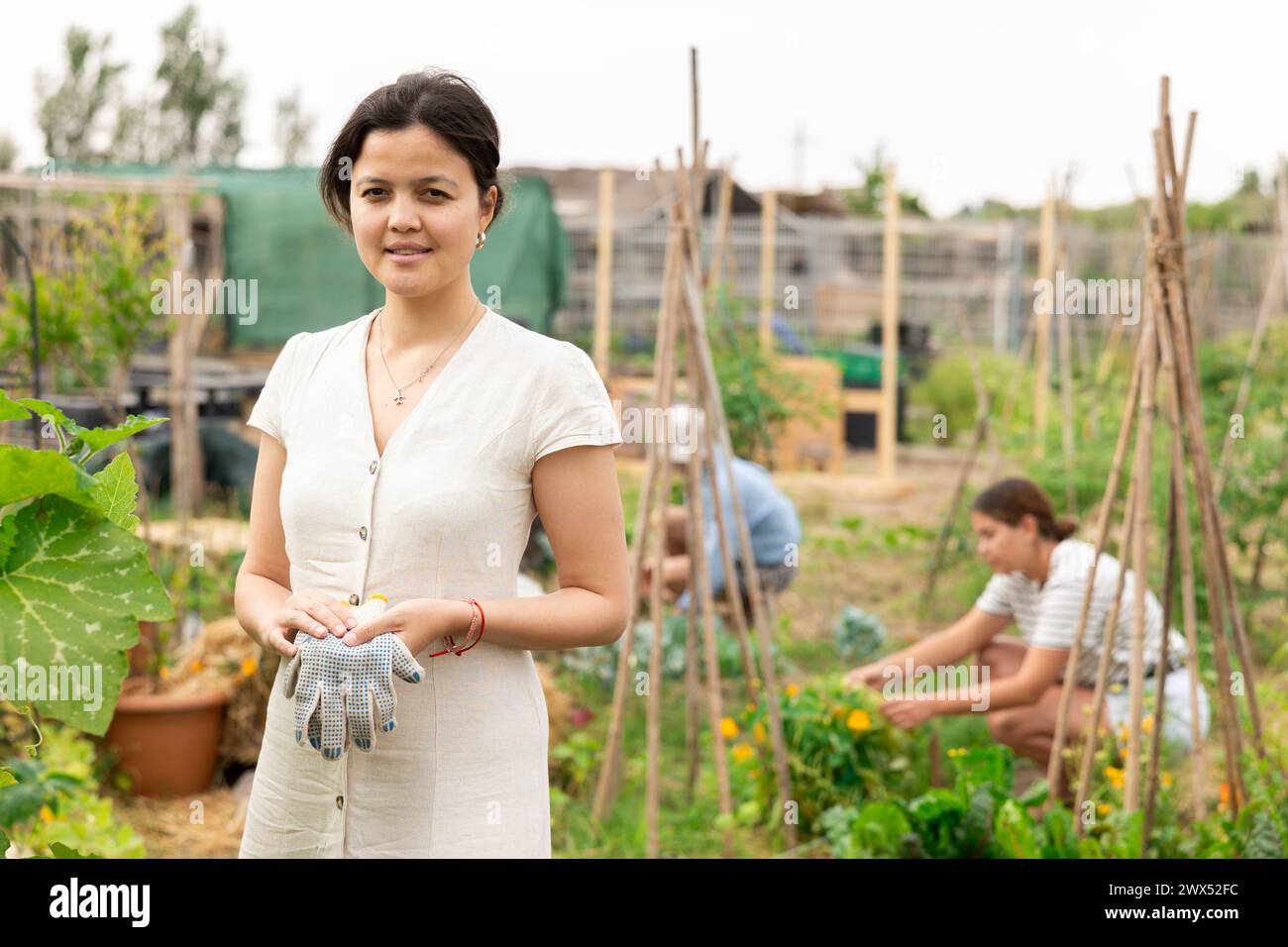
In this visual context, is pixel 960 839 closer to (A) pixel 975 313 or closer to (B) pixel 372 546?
(B) pixel 372 546

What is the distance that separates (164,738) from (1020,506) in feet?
7.99

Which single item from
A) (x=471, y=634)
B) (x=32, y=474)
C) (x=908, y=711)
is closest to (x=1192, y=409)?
(x=908, y=711)

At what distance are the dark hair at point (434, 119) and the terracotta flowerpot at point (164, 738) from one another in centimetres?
262

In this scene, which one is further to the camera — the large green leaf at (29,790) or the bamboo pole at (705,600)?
the bamboo pole at (705,600)

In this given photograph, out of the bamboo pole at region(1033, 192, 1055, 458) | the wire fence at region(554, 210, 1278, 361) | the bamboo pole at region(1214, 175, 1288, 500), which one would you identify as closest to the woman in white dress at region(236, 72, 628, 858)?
the bamboo pole at region(1214, 175, 1288, 500)

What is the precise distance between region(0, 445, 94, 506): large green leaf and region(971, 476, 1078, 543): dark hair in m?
2.87

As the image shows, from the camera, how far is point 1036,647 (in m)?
3.43

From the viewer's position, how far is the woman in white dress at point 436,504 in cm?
131

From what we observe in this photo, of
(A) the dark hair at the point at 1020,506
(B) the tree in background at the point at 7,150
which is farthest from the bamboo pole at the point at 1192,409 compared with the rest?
(B) the tree in background at the point at 7,150

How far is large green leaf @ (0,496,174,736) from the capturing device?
100 cm

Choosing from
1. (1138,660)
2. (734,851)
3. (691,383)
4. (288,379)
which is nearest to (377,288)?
(691,383)

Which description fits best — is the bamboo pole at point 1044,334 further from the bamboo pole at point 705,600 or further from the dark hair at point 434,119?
the dark hair at point 434,119

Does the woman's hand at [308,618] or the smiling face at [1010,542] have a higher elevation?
the woman's hand at [308,618]

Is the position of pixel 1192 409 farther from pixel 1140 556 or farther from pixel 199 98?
pixel 199 98
